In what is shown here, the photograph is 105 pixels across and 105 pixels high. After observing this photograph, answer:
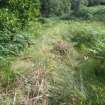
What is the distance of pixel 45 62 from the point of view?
6367mm

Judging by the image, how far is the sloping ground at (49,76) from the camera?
4.93 m

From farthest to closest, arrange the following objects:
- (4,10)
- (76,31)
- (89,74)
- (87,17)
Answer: (87,17) → (76,31) → (4,10) → (89,74)

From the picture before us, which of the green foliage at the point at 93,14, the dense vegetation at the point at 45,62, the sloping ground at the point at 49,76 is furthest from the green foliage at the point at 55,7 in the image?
the sloping ground at the point at 49,76

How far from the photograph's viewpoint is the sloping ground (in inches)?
194

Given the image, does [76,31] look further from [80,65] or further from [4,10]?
[80,65]

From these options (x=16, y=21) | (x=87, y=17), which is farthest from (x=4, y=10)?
(x=87, y=17)

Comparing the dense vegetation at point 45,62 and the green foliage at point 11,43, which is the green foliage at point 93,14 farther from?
the green foliage at point 11,43

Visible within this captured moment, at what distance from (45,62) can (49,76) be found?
0.72m

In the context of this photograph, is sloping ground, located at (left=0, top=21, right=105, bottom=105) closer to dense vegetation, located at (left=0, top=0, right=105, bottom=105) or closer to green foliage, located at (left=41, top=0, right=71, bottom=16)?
dense vegetation, located at (left=0, top=0, right=105, bottom=105)

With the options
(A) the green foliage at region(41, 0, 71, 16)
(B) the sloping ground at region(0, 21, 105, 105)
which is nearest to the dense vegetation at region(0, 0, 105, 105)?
(B) the sloping ground at region(0, 21, 105, 105)

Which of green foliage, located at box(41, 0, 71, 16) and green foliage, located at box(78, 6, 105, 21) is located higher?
green foliage, located at box(41, 0, 71, 16)

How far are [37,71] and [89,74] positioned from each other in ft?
3.76

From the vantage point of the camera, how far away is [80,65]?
250 inches

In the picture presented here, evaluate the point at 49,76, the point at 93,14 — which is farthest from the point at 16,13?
the point at 93,14
